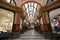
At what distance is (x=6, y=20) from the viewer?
1023cm

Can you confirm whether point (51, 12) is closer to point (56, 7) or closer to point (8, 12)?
point (56, 7)

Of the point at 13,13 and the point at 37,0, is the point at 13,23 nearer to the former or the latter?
the point at 13,13

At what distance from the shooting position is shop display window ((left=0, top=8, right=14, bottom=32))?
31.2 ft

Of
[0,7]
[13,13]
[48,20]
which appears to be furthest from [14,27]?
[48,20]

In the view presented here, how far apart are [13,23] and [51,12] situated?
4.20 metres

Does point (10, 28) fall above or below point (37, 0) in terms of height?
below

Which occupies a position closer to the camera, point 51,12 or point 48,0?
point 51,12

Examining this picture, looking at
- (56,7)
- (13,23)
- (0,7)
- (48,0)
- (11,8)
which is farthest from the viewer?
(48,0)

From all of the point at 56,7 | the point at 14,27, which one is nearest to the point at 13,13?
the point at 14,27

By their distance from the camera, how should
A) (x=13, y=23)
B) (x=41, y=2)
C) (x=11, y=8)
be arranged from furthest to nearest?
1. (x=41, y=2)
2. (x=13, y=23)
3. (x=11, y=8)

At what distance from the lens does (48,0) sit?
12.1 m

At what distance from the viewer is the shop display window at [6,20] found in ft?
31.2

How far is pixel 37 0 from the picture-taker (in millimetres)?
13953

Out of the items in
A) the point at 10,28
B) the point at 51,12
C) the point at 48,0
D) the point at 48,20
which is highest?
the point at 48,0
